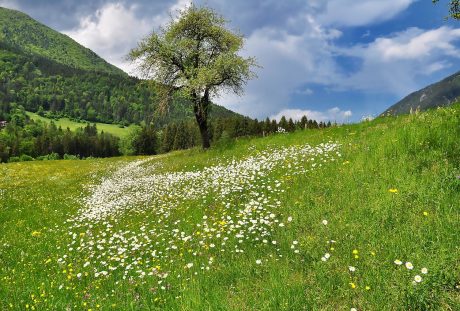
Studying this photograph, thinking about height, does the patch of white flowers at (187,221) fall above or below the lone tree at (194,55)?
below

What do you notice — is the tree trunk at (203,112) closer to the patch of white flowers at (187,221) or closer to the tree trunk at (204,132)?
the tree trunk at (204,132)

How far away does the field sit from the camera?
18.8 feet

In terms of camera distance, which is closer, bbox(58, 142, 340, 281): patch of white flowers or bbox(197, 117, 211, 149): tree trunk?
bbox(58, 142, 340, 281): patch of white flowers

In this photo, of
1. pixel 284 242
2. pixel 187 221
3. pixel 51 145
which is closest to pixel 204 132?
pixel 187 221

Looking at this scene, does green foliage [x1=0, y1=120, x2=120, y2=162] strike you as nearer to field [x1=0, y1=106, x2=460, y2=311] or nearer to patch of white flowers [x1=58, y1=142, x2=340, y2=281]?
patch of white flowers [x1=58, y1=142, x2=340, y2=281]

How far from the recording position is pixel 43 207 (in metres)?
19.1

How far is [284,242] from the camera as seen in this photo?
7.95 metres

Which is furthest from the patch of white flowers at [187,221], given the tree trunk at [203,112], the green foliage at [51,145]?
the green foliage at [51,145]

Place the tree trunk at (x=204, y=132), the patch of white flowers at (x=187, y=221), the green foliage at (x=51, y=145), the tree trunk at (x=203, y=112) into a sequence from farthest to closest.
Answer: the green foliage at (x=51, y=145), the tree trunk at (x=204, y=132), the tree trunk at (x=203, y=112), the patch of white flowers at (x=187, y=221)

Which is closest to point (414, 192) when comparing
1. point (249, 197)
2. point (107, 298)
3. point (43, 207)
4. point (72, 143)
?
point (249, 197)

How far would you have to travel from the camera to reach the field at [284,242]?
573cm

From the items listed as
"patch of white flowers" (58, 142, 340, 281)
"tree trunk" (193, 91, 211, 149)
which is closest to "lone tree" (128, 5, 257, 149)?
"tree trunk" (193, 91, 211, 149)

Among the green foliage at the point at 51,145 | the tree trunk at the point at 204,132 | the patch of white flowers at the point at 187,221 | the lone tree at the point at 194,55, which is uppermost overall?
the lone tree at the point at 194,55

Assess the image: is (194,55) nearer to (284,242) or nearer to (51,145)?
A: (284,242)
